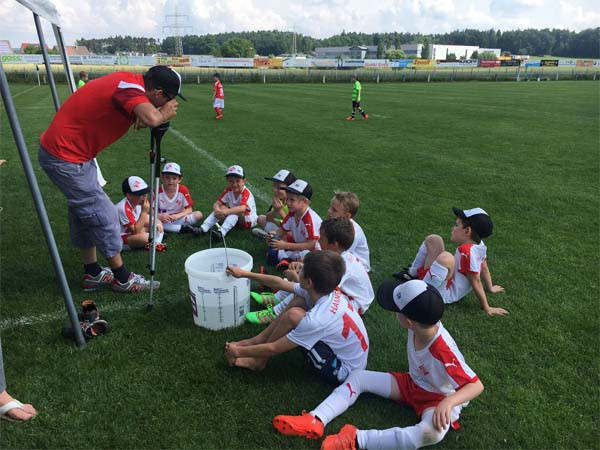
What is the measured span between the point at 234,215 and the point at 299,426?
364 cm

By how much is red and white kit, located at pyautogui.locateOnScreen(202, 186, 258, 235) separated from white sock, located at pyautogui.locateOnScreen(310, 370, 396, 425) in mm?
3282

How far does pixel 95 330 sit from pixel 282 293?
66.0 inches

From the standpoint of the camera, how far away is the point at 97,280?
4316 millimetres

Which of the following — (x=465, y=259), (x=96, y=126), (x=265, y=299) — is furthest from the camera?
(x=265, y=299)

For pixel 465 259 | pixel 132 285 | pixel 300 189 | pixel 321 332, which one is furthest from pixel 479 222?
pixel 132 285

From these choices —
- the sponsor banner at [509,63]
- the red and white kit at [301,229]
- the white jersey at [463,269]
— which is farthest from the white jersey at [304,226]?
the sponsor banner at [509,63]

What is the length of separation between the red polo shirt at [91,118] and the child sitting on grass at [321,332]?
76.9 inches

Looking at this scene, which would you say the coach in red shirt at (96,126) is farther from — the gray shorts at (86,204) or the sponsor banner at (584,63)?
the sponsor banner at (584,63)

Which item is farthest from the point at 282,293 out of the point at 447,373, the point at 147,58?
the point at 147,58

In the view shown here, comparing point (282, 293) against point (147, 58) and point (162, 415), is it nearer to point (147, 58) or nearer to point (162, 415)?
point (162, 415)

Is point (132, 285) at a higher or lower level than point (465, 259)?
lower

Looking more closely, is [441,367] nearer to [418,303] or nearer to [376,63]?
[418,303]

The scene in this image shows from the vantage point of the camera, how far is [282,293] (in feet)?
13.6

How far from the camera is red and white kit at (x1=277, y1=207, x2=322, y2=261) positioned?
460cm
